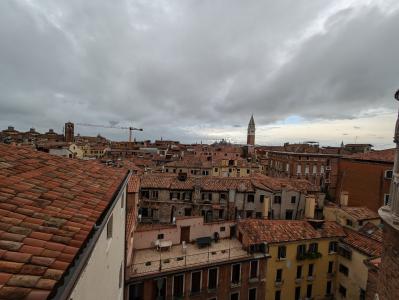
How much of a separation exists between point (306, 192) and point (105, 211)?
24104 mm

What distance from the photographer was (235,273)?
51.9ft

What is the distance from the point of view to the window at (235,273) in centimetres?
1572

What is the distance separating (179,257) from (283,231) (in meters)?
8.06

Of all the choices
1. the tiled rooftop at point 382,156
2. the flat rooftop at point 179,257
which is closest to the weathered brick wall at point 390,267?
the flat rooftop at point 179,257

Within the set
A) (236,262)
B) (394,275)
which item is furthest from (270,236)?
(394,275)

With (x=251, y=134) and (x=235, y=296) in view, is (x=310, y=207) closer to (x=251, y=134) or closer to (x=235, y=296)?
(x=235, y=296)

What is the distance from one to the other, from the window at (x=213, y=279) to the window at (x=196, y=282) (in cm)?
70

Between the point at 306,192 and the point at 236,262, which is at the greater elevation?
the point at 306,192

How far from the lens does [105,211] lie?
4832mm

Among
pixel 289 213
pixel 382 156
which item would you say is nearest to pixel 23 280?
pixel 289 213

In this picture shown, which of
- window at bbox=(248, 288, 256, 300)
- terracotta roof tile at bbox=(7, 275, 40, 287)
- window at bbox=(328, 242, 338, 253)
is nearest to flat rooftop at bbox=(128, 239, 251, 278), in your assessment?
window at bbox=(248, 288, 256, 300)

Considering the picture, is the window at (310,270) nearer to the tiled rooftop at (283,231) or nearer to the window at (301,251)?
the window at (301,251)

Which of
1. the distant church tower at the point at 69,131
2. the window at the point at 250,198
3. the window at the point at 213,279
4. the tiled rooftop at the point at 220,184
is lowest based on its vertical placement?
the window at the point at 213,279

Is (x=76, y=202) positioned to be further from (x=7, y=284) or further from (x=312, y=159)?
(x=312, y=159)
